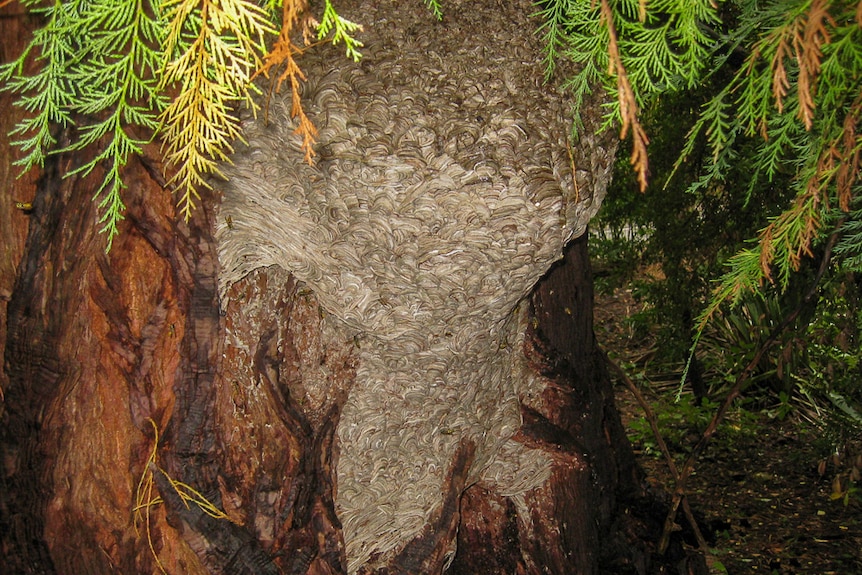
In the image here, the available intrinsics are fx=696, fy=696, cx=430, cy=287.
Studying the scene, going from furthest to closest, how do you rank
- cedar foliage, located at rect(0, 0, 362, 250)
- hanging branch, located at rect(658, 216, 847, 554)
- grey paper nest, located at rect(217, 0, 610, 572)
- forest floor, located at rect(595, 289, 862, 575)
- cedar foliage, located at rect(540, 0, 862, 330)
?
forest floor, located at rect(595, 289, 862, 575) → hanging branch, located at rect(658, 216, 847, 554) → grey paper nest, located at rect(217, 0, 610, 572) → cedar foliage, located at rect(540, 0, 862, 330) → cedar foliage, located at rect(0, 0, 362, 250)

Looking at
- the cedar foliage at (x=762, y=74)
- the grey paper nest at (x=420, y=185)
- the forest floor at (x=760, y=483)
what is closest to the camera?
the cedar foliage at (x=762, y=74)

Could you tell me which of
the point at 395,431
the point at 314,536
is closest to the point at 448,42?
the point at 395,431

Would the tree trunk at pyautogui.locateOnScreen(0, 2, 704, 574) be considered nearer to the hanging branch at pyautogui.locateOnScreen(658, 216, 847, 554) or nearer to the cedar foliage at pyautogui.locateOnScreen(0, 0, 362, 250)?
the cedar foliage at pyautogui.locateOnScreen(0, 0, 362, 250)

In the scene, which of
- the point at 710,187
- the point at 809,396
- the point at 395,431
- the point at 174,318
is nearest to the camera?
the point at 174,318

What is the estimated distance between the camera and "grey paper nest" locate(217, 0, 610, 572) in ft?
6.66

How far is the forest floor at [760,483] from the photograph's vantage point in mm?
4750

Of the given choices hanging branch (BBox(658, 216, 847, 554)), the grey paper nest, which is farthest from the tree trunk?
hanging branch (BBox(658, 216, 847, 554))

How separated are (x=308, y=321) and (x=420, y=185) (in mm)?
743

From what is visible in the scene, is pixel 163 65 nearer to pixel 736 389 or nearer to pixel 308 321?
pixel 308 321

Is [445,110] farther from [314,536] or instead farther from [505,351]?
[314,536]

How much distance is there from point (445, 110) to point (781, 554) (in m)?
4.30

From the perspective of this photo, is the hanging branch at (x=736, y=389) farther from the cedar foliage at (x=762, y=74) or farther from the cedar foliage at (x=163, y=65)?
the cedar foliage at (x=163, y=65)

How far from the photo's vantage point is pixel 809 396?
5.78 meters

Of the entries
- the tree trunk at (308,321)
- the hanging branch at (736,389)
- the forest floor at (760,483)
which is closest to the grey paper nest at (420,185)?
the tree trunk at (308,321)
